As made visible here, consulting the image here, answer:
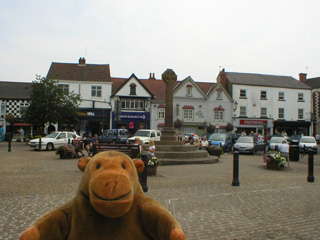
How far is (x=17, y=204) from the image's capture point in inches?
258

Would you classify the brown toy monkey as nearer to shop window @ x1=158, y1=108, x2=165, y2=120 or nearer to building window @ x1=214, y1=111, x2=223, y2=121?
shop window @ x1=158, y1=108, x2=165, y2=120

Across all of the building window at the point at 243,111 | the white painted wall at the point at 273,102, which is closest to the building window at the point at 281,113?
the white painted wall at the point at 273,102

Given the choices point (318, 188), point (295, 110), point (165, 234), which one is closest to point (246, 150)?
point (318, 188)

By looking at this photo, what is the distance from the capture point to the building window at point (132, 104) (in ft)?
136

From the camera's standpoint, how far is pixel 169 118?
1830cm

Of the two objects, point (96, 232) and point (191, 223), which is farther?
point (191, 223)

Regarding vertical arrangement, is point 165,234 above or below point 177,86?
below

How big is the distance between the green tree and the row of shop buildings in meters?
7.08

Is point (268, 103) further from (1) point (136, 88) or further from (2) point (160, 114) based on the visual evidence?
(1) point (136, 88)

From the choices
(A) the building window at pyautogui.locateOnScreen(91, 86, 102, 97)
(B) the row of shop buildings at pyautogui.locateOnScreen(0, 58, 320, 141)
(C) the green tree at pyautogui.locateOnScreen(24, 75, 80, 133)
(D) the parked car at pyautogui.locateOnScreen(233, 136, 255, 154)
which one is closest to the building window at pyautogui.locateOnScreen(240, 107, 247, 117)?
(B) the row of shop buildings at pyautogui.locateOnScreen(0, 58, 320, 141)

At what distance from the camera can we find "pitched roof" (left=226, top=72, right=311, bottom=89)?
4628 centimetres

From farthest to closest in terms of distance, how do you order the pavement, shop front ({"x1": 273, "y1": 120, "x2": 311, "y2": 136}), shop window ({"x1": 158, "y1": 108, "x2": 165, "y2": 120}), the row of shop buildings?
shop front ({"x1": 273, "y1": 120, "x2": 311, "y2": 136}) → shop window ({"x1": 158, "y1": 108, "x2": 165, "y2": 120}) → the row of shop buildings → the pavement

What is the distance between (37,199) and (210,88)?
41.6 metres

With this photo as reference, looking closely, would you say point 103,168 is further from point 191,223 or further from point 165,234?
point 191,223
